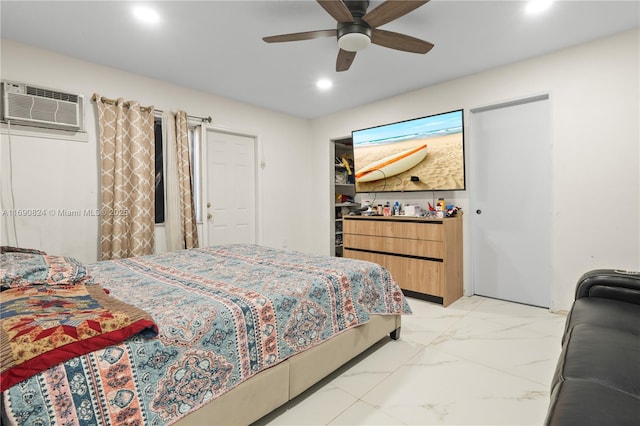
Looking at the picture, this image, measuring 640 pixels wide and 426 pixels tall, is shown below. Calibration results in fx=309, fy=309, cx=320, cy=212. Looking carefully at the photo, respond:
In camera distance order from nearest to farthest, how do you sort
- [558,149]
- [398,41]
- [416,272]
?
[398,41]
[558,149]
[416,272]

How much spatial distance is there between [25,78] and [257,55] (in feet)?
6.56

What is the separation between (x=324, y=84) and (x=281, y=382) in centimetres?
318

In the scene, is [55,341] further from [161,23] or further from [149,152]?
[149,152]

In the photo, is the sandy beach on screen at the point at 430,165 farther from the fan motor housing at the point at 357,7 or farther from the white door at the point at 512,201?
the fan motor housing at the point at 357,7

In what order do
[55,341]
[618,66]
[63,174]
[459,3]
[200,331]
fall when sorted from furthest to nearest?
[63,174]
[618,66]
[459,3]
[200,331]
[55,341]

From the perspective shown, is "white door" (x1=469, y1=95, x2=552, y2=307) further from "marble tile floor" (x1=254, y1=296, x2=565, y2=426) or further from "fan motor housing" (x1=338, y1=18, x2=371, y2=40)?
"fan motor housing" (x1=338, y1=18, x2=371, y2=40)

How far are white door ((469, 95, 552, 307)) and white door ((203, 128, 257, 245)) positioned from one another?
9.44 feet

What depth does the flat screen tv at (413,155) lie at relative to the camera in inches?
131

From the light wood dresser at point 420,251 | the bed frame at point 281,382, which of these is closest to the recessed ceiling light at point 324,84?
the light wood dresser at point 420,251

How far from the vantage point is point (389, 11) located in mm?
1894

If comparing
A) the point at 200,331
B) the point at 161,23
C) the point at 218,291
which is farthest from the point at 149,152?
the point at 200,331

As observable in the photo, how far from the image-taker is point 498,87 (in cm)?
320

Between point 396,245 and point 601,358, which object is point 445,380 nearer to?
point 601,358

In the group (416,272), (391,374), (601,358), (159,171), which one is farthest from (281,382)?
(159,171)
